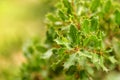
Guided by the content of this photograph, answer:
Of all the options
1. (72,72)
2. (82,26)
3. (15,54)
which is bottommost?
(72,72)

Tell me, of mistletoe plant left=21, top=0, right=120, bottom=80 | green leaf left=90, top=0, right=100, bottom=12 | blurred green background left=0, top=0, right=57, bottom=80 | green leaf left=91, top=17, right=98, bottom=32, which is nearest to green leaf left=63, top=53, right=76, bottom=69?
mistletoe plant left=21, top=0, right=120, bottom=80

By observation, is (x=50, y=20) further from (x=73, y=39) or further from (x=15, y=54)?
(x=15, y=54)

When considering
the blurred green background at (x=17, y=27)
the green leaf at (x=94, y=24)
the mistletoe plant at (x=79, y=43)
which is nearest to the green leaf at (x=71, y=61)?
the mistletoe plant at (x=79, y=43)

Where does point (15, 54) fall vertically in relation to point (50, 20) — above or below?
above

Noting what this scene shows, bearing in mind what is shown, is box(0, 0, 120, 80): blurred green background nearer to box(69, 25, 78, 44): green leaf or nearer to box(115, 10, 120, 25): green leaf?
box(115, 10, 120, 25): green leaf

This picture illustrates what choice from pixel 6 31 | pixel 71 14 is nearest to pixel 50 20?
pixel 71 14

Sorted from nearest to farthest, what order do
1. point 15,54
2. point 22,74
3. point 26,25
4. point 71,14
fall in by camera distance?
1. point 71,14
2. point 22,74
3. point 15,54
4. point 26,25
